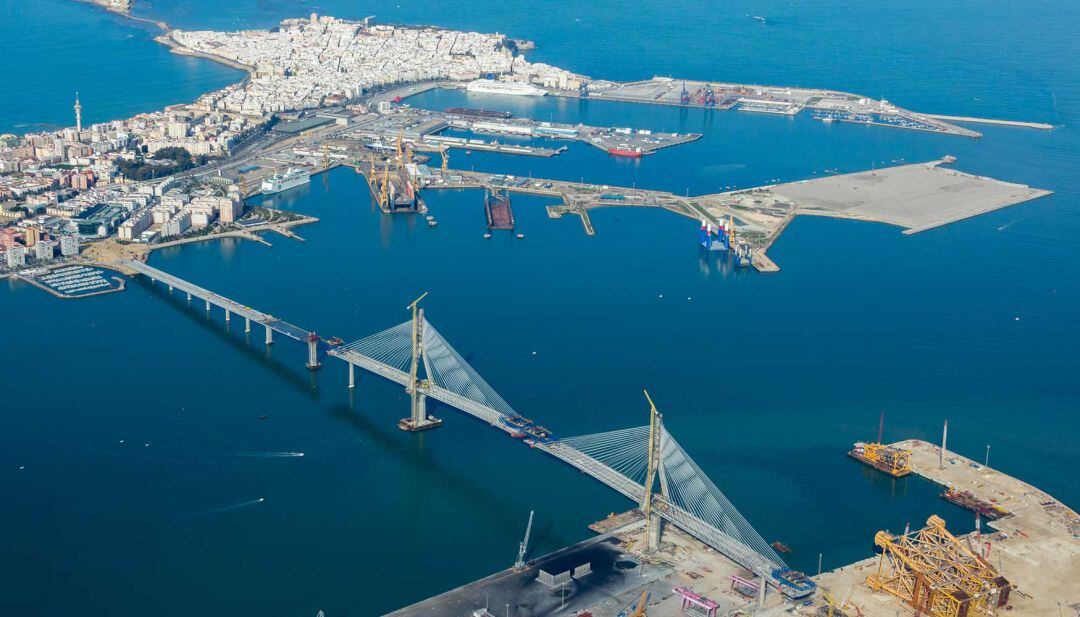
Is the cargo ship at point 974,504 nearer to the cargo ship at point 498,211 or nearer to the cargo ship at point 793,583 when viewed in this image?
the cargo ship at point 793,583

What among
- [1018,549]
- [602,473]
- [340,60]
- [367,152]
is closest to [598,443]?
[602,473]

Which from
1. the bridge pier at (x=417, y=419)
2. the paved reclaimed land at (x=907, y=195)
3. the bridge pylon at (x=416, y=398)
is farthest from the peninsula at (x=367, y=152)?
the bridge pier at (x=417, y=419)

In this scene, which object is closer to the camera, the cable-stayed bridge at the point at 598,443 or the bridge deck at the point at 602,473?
the bridge deck at the point at 602,473

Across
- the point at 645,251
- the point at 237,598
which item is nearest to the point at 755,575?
the point at 237,598

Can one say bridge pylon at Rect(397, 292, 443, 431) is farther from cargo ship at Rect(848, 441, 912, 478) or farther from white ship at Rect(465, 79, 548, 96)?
white ship at Rect(465, 79, 548, 96)

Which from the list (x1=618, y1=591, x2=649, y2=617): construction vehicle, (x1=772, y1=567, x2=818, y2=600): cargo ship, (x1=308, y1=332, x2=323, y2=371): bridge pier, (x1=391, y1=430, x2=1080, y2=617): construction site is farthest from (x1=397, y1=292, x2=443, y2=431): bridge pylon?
(x1=772, y1=567, x2=818, y2=600): cargo ship

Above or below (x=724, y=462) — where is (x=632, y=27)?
above

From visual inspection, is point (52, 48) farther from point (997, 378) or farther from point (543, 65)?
point (997, 378)
